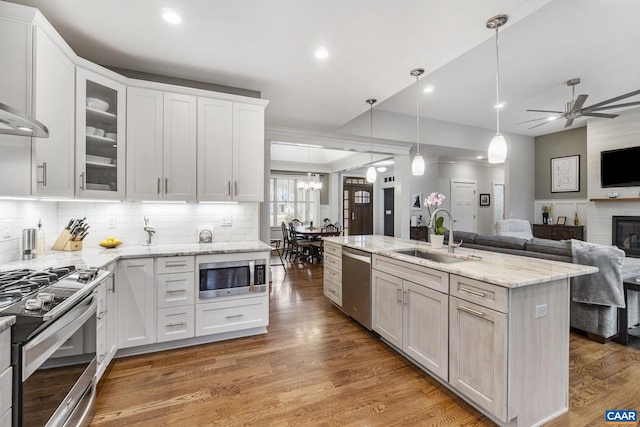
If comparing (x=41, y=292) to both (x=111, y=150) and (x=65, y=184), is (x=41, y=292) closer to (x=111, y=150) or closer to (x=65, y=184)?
(x=65, y=184)

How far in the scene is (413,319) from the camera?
7.57 ft

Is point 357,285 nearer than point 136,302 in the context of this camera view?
No

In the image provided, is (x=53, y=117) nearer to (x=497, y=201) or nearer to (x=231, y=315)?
(x=231, y=315)

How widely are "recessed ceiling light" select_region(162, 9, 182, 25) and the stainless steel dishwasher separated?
2638mm

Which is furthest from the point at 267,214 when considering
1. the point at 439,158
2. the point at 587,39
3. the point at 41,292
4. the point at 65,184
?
the point at 439,158

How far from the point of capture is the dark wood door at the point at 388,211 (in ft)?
32.3

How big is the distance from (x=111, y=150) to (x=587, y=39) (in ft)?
16.4

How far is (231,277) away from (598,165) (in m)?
7.54

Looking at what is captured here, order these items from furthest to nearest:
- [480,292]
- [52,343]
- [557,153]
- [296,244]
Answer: [557,153], [296,244], [480,292], [52,343]

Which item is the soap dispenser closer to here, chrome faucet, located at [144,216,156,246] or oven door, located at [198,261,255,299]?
chrome faucet, located at [144,216,156,246]

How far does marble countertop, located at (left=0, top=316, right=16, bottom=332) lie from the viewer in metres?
1.04

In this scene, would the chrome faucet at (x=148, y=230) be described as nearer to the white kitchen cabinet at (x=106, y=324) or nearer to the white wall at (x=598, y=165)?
the white kitchen cabinet at (x=106, y=324)

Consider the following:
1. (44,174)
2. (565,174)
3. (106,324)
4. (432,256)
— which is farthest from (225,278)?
(565,174)

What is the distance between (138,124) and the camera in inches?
108
